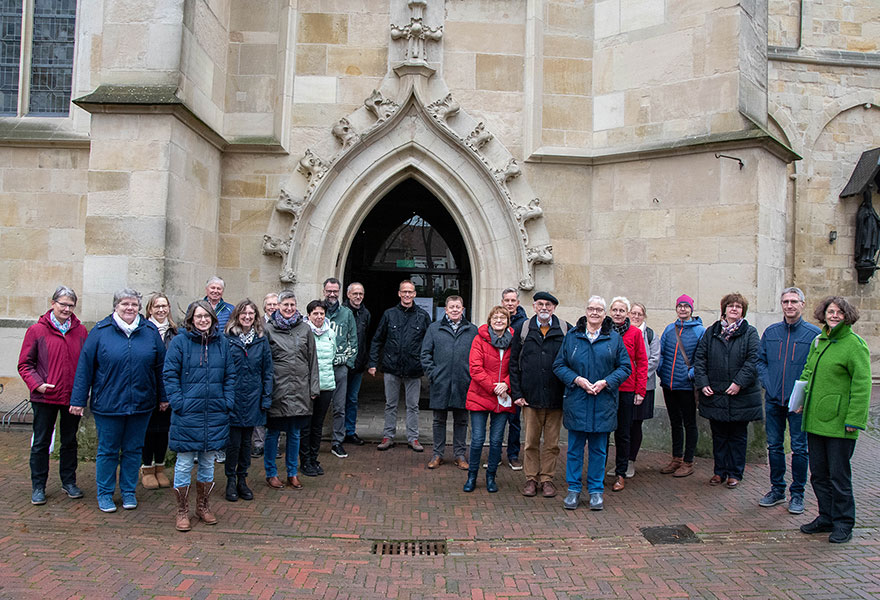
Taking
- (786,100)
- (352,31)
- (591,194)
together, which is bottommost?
(591,194)

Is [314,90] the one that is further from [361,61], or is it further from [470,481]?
[470,481]

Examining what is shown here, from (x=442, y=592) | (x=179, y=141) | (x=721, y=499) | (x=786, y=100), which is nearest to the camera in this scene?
(x=442, y=592)

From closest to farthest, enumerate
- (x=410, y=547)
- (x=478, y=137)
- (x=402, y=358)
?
(x=410, y=547)
(x=402, y=358)
(x=478, y=137)

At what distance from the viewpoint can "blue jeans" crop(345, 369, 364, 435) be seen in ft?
23.9

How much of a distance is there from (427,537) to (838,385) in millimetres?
3274

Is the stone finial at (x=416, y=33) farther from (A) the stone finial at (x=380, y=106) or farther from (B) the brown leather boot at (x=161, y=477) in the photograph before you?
(B) the brown leather boot at (x=161, y=477)

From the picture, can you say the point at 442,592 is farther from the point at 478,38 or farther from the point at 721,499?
the point at 478,38

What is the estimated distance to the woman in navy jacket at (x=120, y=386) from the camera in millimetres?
4898

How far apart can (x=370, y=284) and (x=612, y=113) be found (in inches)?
235

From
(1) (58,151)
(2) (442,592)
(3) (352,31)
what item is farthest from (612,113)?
(1) (58,151)

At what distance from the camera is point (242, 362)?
16.7ft

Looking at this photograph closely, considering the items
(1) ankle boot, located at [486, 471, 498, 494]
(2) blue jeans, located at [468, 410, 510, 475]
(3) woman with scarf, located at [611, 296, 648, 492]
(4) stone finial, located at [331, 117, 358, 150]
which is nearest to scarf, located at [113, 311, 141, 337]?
→ (2) blue jeans, located at [468, 410, 510, 475]

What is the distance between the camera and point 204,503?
479cm

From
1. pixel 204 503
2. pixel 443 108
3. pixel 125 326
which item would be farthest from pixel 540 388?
pixel 443 108
